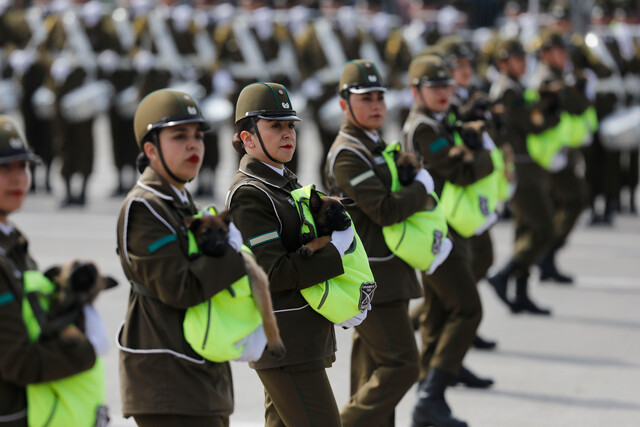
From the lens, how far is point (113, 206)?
15148 millimetres

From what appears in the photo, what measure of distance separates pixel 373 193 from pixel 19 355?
8.59 ft

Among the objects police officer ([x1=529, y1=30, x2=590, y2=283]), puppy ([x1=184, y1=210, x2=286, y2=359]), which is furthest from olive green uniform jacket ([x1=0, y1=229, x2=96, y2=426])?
police officer ([x1=529, y1=30, x2=590, y2=283])

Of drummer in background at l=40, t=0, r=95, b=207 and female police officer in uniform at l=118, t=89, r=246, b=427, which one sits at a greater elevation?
drummer in background at l=40, t=0, r=95, b=207

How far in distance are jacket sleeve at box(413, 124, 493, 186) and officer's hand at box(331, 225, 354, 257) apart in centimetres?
218

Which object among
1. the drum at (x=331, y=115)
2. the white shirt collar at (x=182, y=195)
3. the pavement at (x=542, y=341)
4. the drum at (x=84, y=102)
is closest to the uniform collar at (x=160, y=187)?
the white shirt collar at (x=182, y=195)

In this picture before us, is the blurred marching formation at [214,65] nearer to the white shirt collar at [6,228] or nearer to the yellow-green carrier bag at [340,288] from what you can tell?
the yellow-green carrier bag at [340,288]

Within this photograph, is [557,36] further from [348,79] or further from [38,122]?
[38,122]

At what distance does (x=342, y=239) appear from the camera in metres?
4.73

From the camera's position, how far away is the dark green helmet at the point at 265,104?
4773 mm

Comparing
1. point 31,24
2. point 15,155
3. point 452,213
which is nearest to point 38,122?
point 31,24

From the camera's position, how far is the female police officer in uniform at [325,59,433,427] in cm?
565

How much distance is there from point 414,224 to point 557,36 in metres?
5.14

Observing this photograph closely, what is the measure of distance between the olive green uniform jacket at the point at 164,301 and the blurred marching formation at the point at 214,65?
34.1ft

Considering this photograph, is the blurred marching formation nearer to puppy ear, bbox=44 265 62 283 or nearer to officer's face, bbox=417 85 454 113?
officer's face, bbox=417 85 454 113
